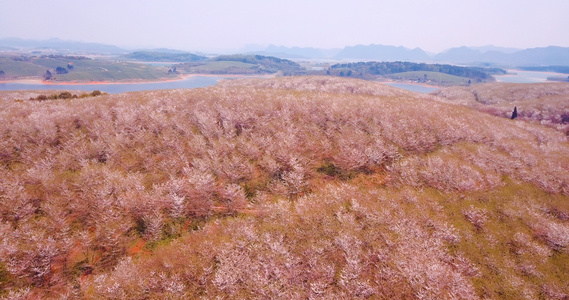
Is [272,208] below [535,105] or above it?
below

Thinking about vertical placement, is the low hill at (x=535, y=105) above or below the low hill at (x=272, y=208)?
above

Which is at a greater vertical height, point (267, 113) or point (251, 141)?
point (267, 113)

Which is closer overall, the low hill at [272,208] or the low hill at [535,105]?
the low hill at [272,208]

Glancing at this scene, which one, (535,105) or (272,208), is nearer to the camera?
(272,208)

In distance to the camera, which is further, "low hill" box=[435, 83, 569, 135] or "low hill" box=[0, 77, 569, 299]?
"low hill" box=[435, 83, 569, 135]

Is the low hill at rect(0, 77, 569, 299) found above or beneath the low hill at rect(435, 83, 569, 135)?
beneath

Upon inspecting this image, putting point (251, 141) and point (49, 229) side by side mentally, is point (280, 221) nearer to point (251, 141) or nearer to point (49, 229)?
point (251, 141)

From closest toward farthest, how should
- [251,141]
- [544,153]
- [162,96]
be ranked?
[251,141]
[544,153]
[162,96]

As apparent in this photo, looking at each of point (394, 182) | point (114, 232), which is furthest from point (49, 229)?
point (394, 182)
